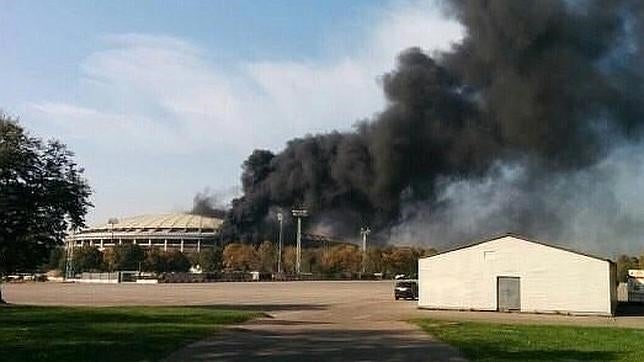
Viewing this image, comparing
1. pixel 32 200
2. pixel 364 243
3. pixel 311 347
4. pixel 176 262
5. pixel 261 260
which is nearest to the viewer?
pixel 311 347

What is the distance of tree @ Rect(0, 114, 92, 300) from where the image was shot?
37.9 meters

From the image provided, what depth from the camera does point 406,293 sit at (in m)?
56.6

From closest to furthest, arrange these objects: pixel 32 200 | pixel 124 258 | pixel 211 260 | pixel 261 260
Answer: pixel 32 200 → pixel 261 260 → pixel 124 258 → pixel 211 260

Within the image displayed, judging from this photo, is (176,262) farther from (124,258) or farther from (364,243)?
(364,243)

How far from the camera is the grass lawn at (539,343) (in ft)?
58.5

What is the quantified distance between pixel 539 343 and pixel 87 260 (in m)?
131

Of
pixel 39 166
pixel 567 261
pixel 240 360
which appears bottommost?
pixel 240 360

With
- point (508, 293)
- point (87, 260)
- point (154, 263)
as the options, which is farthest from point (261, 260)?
point (508, 293)

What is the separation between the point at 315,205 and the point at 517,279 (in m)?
67.4

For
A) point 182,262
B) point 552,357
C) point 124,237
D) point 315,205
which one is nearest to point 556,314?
point 552,357

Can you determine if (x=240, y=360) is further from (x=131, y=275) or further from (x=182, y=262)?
(x=182, y=262)

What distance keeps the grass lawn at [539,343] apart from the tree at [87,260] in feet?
397

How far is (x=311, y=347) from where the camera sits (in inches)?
775

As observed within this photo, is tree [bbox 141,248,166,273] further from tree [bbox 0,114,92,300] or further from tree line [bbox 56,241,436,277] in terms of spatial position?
tree [bbox 0,114,92,300]
